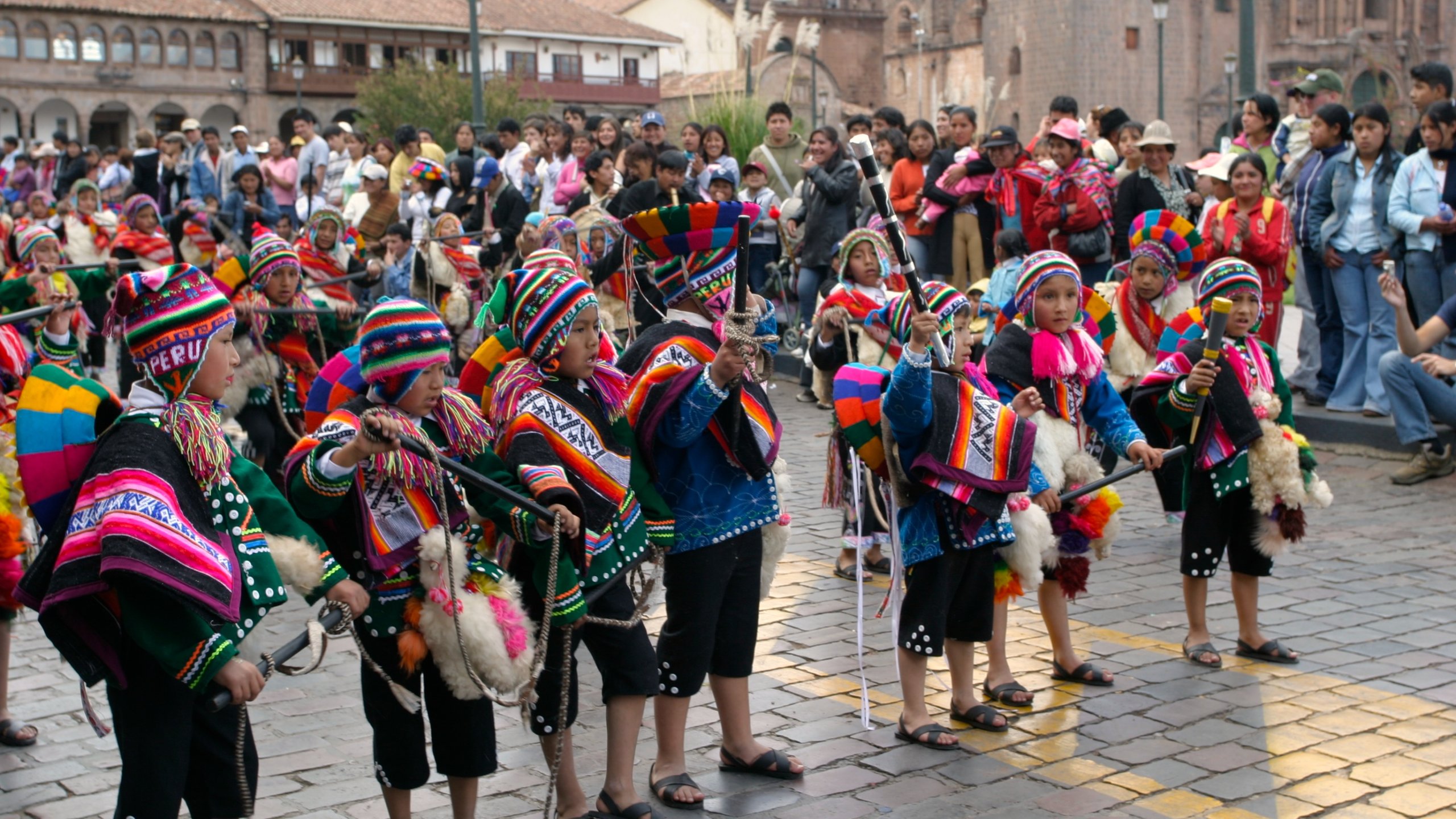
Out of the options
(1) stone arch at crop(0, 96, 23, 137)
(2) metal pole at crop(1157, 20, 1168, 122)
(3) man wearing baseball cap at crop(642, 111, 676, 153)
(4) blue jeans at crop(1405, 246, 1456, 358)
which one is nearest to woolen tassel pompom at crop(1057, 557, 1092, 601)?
(4) blue jeans at crop(1405, 246, 1456, 358)

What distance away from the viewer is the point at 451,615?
13.6 ft

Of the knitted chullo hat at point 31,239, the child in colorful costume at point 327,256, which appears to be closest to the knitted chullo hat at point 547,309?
the child in colorful costume at point 327,256

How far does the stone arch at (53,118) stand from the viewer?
64.8 meters

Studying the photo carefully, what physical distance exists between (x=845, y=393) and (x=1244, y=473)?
1968 mm

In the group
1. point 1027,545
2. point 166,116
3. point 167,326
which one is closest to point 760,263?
point 1027,545

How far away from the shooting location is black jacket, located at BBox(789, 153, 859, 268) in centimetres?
1318

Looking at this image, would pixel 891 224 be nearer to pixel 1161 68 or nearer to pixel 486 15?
pixel 1161 68

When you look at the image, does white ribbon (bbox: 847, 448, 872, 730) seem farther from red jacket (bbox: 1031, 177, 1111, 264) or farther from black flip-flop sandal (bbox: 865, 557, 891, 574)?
red jacket (bbox: 1031, 177, 1111, 264)

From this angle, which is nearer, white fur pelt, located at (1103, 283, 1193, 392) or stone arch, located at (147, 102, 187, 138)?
white fur pelt, located at (1103, 283, 1193, 392)

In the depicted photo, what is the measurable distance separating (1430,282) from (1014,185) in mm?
3314

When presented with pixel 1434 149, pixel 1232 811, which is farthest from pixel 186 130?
pixel 1232 811

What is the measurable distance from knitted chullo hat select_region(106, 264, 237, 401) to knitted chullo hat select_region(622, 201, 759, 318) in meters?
1.56

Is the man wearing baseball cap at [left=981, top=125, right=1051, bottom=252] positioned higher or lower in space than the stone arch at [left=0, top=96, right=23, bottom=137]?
lower

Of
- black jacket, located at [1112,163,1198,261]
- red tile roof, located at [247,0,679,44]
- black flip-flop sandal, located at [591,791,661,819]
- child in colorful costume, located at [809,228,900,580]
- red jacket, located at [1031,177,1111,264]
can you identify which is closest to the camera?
black flip-flop sandal, located at [591,791,661,819]
